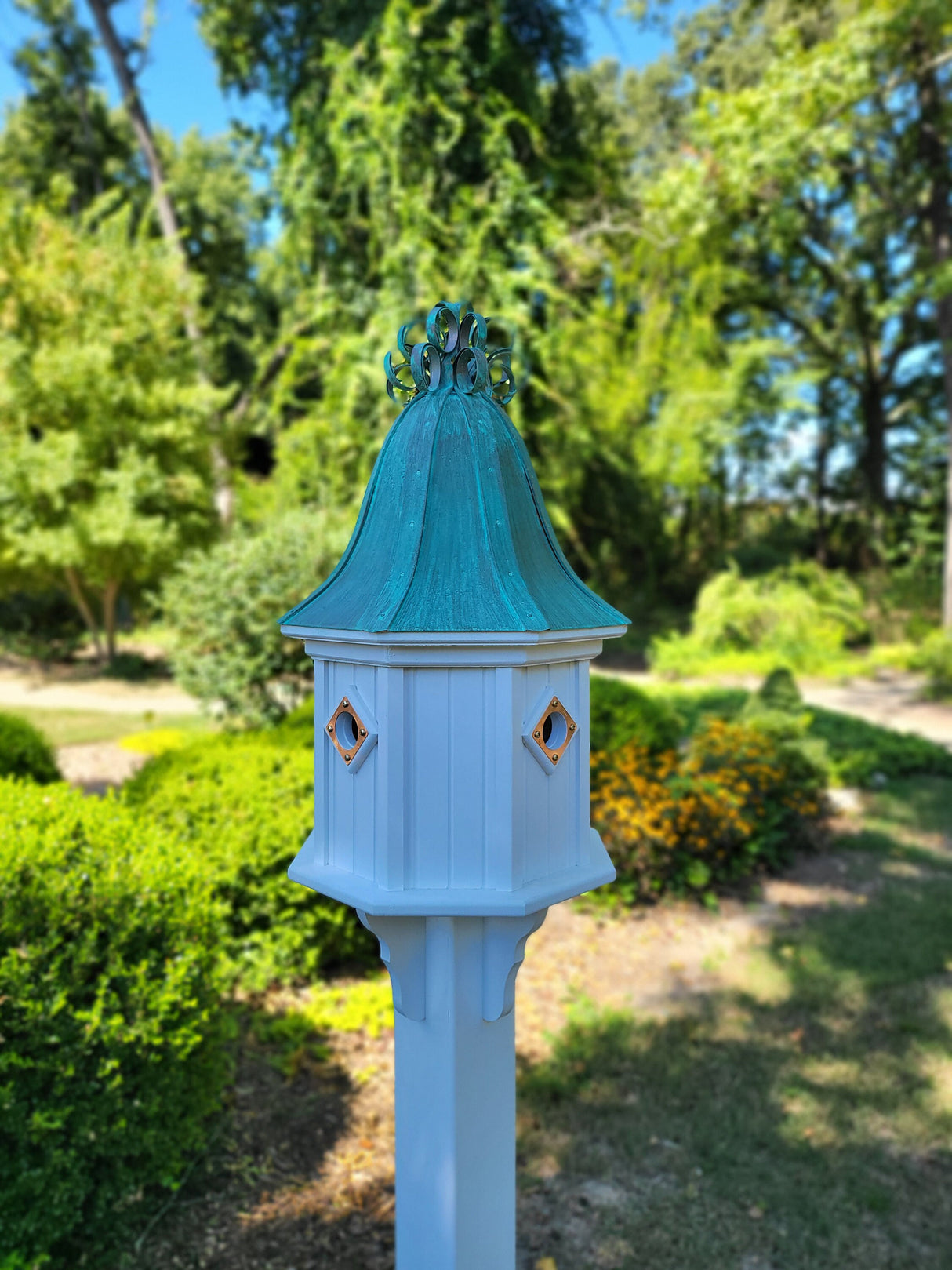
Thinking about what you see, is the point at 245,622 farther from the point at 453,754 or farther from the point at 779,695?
the point at 453,754

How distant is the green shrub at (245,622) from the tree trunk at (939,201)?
482 inches

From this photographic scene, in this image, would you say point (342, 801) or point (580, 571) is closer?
point (342, 801)

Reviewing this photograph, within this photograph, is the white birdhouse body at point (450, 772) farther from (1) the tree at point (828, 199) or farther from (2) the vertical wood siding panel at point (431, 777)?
(1) the tree at point (828, 199)

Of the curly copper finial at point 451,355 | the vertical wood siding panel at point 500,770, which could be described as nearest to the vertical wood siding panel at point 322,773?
the vertical wood siding panel at point 500,770

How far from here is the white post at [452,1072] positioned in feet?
5.69

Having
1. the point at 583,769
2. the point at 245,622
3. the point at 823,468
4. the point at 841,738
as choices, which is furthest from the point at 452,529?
the point at 823,468

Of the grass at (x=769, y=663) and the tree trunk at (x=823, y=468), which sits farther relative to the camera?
the tree trunk at (x=823, y=468)

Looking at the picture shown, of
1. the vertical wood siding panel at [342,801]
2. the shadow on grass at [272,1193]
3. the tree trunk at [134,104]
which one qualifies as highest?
the tree trunk at [134,104]

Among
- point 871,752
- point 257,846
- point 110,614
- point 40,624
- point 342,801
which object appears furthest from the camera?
point 40,624

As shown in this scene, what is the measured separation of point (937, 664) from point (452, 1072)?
14.1m

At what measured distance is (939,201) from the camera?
15.0 meters

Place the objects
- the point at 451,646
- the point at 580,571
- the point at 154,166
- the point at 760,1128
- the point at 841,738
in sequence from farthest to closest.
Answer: the point at 580,571, the point at 154,166, the point at 841,738, the point at 760,1128, the point at 451,646

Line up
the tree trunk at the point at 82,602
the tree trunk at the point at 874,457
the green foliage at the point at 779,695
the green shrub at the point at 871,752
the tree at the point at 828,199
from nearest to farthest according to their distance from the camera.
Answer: the green foliage at the point at 779,695
the green shrub at the point at 871,752
the tree at the point at 828,199
the tree trunk at the point at 82,602
the tree trunk at the point at 874,457

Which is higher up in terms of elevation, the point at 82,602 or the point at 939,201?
the point at 939,201
